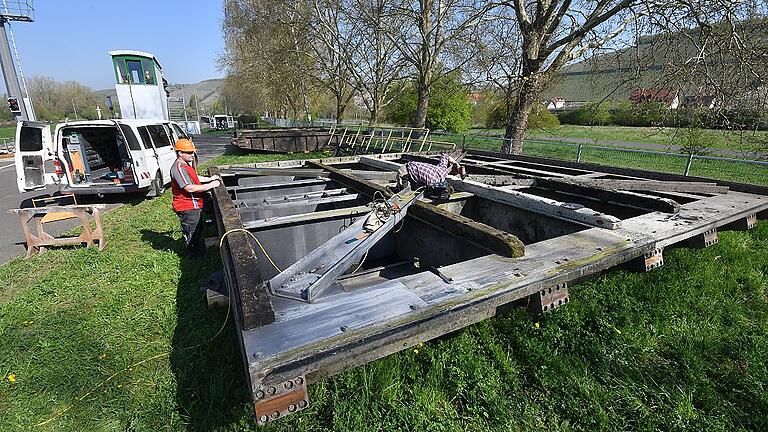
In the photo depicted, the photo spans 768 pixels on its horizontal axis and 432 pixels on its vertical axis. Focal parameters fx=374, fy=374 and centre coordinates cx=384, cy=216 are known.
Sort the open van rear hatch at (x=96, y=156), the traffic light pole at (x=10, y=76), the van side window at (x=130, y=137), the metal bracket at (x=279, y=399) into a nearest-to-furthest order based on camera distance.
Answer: the metal bracket at (x=279, y=399) < the van side window at (x=130, y=137) < the open van rear hatch at (x=96, y=156) < the traffic light pole at (x=10, y=76)

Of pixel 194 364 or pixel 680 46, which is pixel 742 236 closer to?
pixel 194 364

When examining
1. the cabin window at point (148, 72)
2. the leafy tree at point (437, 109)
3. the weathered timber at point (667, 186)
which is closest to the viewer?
the weathered timber at point (667, 186)

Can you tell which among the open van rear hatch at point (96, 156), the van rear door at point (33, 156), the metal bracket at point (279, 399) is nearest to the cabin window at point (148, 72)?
the open van rear hatch at point (96, 156)

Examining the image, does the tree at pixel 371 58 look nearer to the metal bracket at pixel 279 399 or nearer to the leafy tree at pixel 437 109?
the leafy tree at pixel 437 109

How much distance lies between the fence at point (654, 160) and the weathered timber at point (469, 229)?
7173mm

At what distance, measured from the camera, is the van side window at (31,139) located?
766cm

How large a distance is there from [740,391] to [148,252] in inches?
249

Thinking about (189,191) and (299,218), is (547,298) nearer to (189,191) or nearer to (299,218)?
(299,218)

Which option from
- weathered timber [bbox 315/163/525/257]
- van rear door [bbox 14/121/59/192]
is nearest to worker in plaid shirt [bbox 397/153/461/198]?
weathered timber [bbox 315/163/525/257]

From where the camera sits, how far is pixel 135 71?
17.9 meters

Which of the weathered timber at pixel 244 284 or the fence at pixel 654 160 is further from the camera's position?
the fence at pixel 654 160

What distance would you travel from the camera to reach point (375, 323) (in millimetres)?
1645

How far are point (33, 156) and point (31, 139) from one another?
39 centimetres

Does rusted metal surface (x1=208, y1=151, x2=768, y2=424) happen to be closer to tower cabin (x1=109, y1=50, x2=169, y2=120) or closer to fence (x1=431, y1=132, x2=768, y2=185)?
fence (x1=431, y1=132, x2=768, y2=185)
